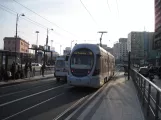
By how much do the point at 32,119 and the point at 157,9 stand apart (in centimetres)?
4979

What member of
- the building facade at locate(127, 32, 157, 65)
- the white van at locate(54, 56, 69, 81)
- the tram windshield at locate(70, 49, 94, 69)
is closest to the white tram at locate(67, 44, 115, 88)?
the tram windshield at locate(70, 49, 94, 69)

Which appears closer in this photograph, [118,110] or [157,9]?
[118,110]

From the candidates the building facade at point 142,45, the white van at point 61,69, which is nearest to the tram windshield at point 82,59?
the white van at point 61,69

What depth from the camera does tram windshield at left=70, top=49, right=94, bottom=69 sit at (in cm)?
1981

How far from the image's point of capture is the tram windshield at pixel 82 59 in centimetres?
1981

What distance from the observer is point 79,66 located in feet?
65.0

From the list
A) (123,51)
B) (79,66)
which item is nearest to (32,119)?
(79,66)

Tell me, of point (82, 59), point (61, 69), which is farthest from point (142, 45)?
point (82, 59)

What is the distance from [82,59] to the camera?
2016 cm

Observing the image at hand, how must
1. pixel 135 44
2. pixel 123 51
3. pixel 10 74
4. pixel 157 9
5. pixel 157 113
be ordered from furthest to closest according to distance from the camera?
pixel 123 51, pixel 135 44, pixel 157 9, pixel 10 74, pixel 157 113

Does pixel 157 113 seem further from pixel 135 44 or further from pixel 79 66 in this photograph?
pixel 135 44

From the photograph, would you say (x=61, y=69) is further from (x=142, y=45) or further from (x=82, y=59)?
(x=142, y=45)

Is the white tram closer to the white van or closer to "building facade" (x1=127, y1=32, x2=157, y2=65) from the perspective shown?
the white van

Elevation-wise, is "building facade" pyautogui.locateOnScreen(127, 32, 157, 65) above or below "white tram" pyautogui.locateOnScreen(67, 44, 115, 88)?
above
